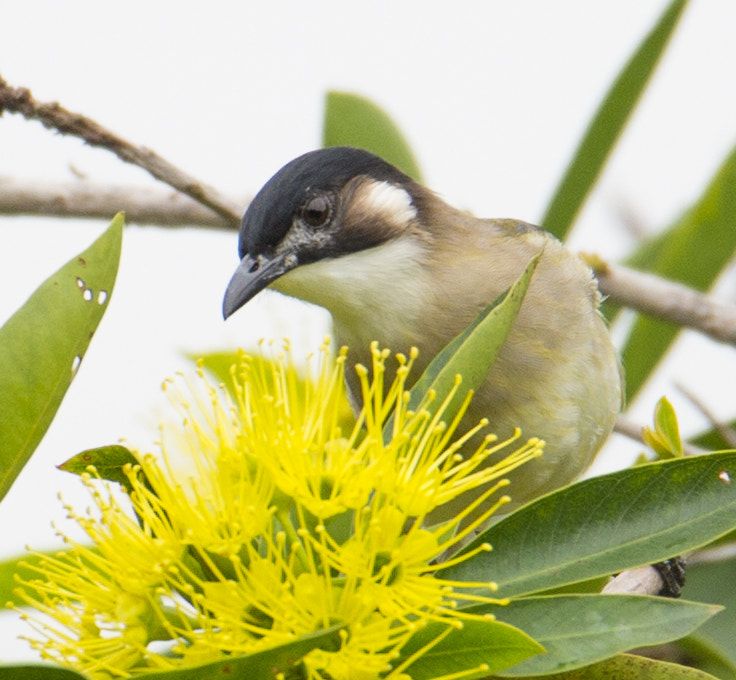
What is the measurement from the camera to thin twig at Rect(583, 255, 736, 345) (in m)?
4.06

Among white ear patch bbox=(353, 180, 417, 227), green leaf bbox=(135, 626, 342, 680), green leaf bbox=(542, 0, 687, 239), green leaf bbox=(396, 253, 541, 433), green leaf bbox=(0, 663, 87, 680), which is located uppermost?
green leaf bbox=(542, 0, 687, 239)

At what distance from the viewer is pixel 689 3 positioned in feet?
14.6

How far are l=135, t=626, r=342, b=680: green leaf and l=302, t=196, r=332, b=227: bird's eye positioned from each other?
1.96m

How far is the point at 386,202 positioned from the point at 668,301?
1.09m

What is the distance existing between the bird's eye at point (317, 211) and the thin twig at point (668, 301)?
110 cm

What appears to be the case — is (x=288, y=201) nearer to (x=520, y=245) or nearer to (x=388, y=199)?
(x=388, y=199)

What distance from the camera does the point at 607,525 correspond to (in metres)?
2.20

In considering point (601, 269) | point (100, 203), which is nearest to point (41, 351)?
point (100, 203)

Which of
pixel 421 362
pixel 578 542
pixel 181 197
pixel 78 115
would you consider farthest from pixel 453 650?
pixel 181 197

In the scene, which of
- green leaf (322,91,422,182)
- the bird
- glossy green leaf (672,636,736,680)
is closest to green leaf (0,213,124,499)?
Answer: the bird

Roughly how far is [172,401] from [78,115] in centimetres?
134

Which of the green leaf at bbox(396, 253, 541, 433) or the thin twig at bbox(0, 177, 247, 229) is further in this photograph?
the thin twig at bbox(0, 177, 247, 229)

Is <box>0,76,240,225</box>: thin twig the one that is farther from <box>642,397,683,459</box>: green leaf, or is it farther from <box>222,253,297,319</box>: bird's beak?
<box>642,397,683,459</box>: green leaf

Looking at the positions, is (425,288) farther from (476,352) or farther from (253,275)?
(476,352)
